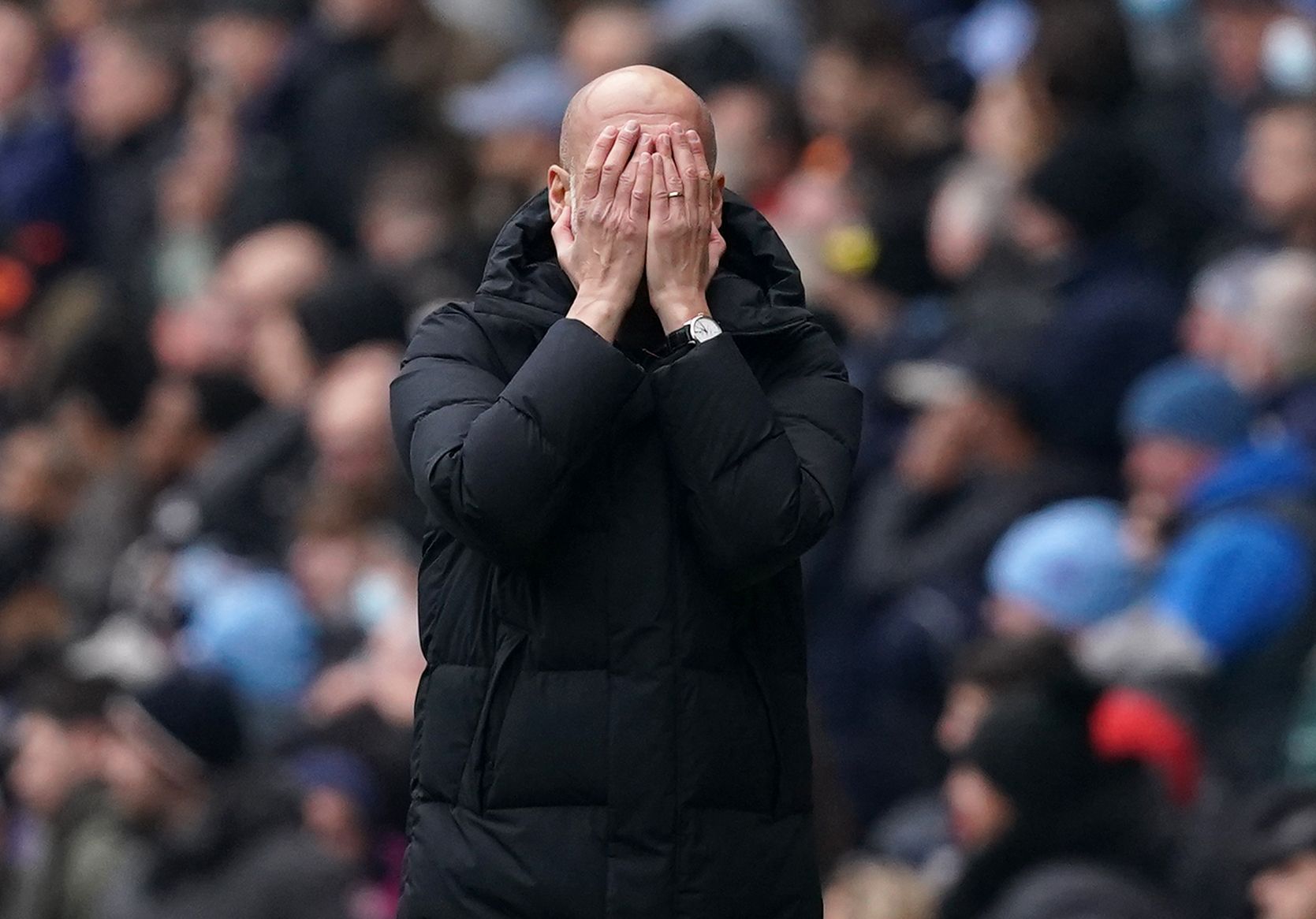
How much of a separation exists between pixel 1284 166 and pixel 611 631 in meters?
4.75

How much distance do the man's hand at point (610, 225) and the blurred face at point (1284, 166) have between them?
458 centimetres

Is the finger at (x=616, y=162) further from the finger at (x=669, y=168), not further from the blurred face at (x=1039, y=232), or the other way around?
the blurred face at (x=1039, y=232)

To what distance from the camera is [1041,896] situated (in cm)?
555

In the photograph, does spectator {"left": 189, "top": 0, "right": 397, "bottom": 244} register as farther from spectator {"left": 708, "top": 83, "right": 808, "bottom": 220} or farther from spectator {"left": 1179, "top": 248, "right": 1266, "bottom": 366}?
spectator {"left": 1179, "top": 248, "right": 1266, "bottom": 366}

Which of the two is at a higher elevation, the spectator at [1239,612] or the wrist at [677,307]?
the wrist at [677,307]

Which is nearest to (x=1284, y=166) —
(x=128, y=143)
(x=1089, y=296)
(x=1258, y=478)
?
(x=1089, y=296)

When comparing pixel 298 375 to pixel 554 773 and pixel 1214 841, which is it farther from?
pixel 554 773

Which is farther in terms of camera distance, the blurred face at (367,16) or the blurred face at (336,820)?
the blurred face at (367,16)

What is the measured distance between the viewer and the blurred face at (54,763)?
7.52 metres

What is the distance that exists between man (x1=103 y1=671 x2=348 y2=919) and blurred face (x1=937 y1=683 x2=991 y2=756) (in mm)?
Result: 1501

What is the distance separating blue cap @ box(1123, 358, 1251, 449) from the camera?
6973mm

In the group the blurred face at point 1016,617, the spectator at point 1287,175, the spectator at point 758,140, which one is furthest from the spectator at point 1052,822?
the spectator at point 758,140

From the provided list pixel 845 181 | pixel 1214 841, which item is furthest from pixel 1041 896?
pixel 845 181

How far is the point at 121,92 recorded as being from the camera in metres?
11.5
